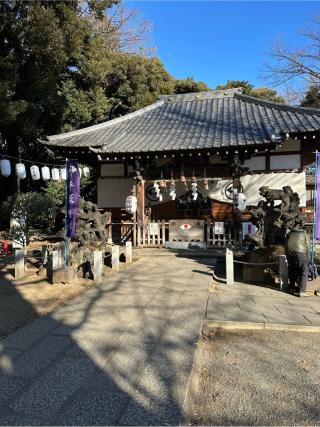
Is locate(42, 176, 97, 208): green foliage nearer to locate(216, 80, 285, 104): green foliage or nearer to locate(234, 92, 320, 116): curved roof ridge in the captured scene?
locate(234, 92, 320, 116): curved roof ridge

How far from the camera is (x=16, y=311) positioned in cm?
519

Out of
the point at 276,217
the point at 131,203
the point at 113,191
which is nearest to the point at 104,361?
the point at 276,217

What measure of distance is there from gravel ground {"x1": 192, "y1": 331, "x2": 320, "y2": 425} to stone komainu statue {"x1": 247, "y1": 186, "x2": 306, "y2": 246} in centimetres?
383

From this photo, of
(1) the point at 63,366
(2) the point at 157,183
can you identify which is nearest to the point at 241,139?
(2) the point at 157,183

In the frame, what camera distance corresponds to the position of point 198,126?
13203 mm

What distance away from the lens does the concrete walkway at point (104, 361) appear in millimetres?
2598

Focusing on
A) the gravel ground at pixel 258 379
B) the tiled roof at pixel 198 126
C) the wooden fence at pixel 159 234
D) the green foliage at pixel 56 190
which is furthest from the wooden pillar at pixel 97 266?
the green foliage at pixel 56 190

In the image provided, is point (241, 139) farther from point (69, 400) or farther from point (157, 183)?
point (69, 400)

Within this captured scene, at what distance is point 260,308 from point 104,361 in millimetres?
2967

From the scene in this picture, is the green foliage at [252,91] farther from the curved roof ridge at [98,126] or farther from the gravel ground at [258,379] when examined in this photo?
the gravel ground at [258,379]

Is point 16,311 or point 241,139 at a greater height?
point 241,139

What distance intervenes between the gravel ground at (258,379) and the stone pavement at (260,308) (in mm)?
245

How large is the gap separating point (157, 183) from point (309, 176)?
38.8 feet

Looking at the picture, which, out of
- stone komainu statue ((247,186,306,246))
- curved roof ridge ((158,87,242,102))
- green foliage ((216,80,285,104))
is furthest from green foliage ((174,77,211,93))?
stone komainu statue ((247,186,306,246))
